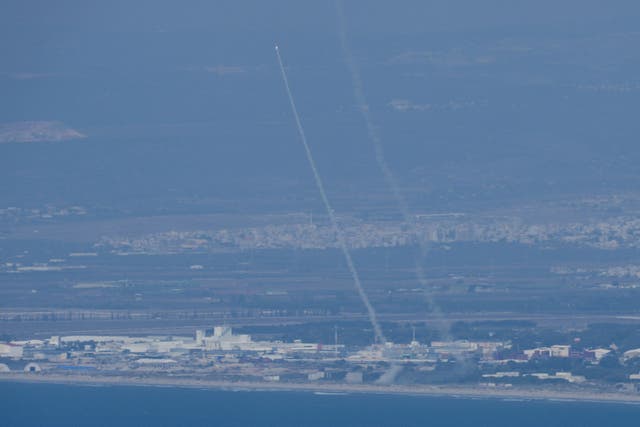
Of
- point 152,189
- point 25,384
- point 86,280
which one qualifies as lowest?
point 25,384

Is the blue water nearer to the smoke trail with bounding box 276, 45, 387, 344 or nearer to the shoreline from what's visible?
the shoreline

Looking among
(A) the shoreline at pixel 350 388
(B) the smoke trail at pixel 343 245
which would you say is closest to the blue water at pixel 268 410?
(A) the shoreline at pixel 350 388

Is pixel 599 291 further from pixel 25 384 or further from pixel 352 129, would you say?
pixel 352 129

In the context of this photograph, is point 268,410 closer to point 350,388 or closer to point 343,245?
point 350,388

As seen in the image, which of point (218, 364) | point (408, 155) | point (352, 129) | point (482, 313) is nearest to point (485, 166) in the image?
point (408, 155)

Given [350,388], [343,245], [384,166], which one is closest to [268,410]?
[350,388]
